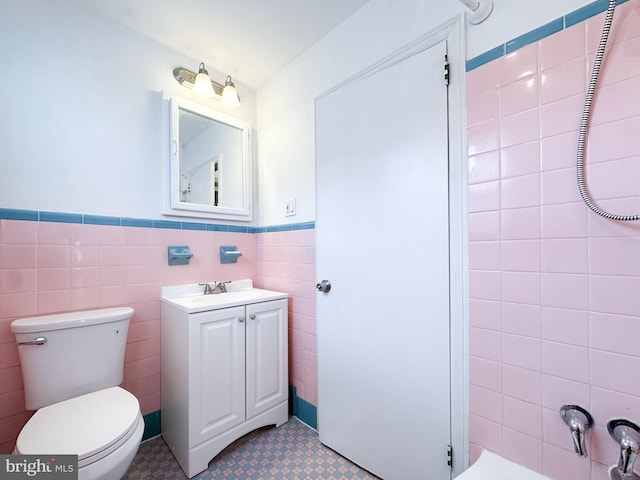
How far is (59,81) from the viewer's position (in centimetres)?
136

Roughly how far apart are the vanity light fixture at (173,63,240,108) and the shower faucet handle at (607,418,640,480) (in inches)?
89.6

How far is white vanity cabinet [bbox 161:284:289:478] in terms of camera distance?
1346mm

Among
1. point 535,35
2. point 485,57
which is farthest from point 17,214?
point 535,35

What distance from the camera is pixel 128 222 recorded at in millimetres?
1537

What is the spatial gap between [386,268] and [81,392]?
59.3 inches

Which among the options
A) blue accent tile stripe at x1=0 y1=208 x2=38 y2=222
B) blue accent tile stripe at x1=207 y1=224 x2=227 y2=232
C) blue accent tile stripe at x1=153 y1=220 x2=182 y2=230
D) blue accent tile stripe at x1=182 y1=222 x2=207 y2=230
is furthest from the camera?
blue accent tile stripe at x1=207 y1=224 x2=227 y2=232

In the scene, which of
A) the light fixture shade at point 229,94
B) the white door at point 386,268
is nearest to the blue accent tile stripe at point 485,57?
the white door at point 386,268

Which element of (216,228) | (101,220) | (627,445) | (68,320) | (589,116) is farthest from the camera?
(216,228)

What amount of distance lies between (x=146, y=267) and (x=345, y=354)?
1230 millimetres

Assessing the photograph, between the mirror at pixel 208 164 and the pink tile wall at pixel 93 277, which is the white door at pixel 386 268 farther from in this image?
the pink tile wall at pixel 93 277

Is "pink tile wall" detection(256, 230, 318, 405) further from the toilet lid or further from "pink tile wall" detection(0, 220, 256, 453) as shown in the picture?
the toilet lid

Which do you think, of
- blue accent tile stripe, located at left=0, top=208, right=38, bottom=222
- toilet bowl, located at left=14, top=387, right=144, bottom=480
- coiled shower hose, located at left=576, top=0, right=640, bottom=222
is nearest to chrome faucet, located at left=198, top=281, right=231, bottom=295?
toilet bowl, located at left=14, top=387, right=144, bottom=480

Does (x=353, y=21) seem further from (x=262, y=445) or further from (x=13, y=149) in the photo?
(x=262, y=445)

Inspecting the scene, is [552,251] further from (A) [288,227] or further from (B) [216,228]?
(B) [216,228]
